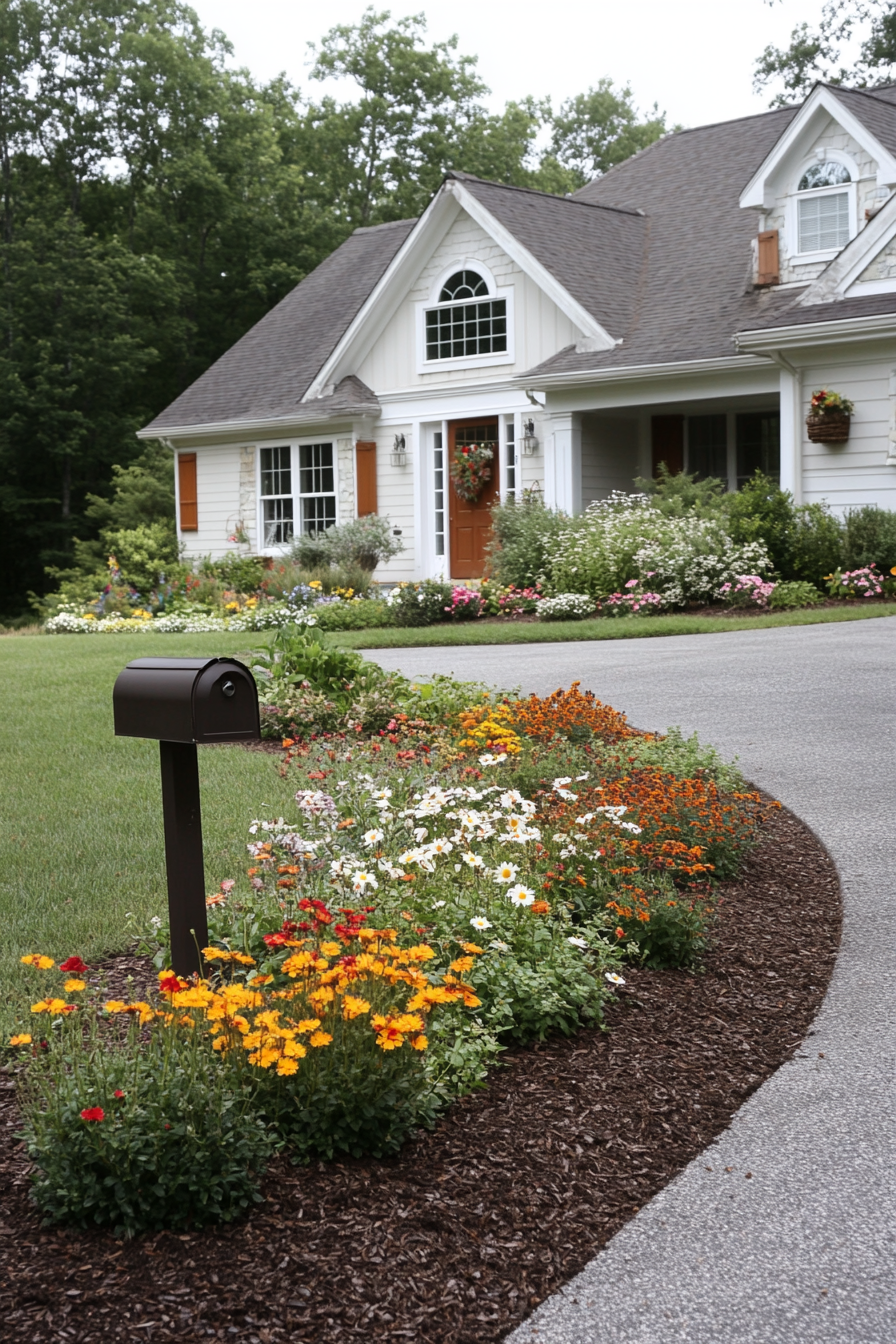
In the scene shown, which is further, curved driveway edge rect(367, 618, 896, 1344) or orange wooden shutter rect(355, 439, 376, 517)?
orange wooden shutter rect(355, 439, 376, 517)

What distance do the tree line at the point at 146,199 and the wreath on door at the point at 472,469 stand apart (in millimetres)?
11852

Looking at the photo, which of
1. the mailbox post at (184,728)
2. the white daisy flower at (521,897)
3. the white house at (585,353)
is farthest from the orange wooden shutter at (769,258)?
the mailbox post at (184,728)

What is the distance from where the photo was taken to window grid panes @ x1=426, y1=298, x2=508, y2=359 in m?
18.4

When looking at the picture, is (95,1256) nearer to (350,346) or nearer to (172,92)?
(350,346)

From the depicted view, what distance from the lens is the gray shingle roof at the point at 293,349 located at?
20516 mm

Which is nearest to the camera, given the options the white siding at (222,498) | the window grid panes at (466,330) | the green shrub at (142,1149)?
the green shrub at (142,1149)

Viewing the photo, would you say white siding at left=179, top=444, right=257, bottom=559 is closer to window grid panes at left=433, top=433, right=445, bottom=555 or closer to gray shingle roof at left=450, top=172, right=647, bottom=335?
window grid panes at left=433, top=433, right=445, bottom=555

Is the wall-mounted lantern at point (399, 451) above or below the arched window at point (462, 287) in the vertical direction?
below

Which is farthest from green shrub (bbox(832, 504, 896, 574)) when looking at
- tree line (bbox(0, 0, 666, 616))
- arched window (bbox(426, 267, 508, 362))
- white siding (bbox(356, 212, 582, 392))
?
tree line (bbox(0, 0, 666, 616))

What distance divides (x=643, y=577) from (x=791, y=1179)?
463 inches

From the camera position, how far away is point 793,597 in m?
13.3

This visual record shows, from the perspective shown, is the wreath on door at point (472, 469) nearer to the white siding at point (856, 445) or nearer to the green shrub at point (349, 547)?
the green shrub at point (349, 547)

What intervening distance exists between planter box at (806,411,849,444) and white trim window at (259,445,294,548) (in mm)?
8709

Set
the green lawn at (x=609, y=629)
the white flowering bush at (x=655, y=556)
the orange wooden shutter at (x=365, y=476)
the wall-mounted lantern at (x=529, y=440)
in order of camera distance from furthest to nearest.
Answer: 1. the orange wooden shutter at (x=365, y=476)
2. the wall-mounted lantern at (x=529, y=440)
3. the white flowering bush at (x=655, y=556)
4. the green lawn at (x=609, y=629)
